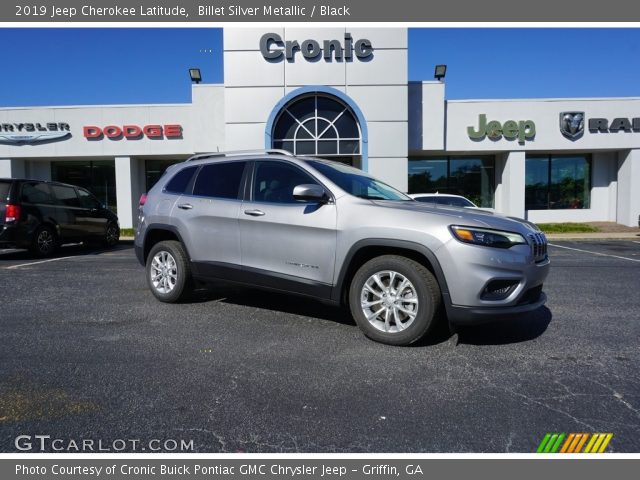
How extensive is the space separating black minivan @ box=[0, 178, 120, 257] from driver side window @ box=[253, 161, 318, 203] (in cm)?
749

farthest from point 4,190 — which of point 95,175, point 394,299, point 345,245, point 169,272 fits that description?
point 95,175

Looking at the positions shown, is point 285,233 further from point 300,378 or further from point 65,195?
point 65,195

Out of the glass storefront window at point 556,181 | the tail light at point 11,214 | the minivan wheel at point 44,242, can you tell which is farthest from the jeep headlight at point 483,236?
the glass storefront window at point 556,181

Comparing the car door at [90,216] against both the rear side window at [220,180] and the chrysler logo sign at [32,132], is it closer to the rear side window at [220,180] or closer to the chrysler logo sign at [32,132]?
the rear side window at [220,180]

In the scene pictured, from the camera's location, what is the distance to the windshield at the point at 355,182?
4.47 metres

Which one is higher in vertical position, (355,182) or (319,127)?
(319,127)

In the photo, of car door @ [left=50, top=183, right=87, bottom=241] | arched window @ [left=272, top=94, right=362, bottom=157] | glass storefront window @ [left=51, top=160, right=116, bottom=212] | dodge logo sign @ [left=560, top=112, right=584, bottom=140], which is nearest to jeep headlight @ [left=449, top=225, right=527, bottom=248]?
car door @ [left=50, top=183, right=87, bottom=241]

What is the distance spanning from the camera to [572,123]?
19125 millimetres

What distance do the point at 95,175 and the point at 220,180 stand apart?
19.4 m

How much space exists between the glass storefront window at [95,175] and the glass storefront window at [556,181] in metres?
20.0

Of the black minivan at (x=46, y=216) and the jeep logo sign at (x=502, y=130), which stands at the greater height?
the jeep logo sign at (x=502, y=130)

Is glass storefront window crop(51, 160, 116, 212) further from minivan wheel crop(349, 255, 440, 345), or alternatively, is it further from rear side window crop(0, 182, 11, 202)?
minivan wheel crop(349, 255, 440, 345)

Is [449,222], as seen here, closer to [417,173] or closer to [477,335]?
[477,335]

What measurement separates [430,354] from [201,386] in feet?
6.24
